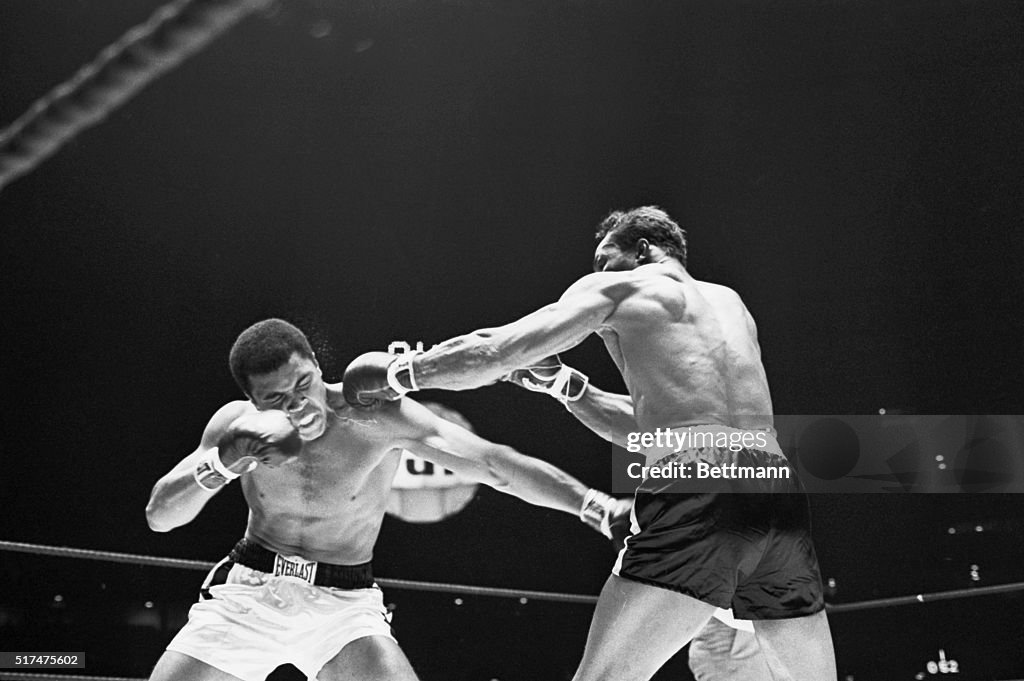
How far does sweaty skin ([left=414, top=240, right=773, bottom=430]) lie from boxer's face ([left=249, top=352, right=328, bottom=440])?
1.50ft

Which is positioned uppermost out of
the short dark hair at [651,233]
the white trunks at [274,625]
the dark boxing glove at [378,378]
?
the short dark hair at [651,233]

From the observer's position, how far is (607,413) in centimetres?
240

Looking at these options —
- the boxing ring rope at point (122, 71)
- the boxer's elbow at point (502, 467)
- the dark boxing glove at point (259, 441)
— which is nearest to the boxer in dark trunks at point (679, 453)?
the dark boxing glove at point (259, 441)

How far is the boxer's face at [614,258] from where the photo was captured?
2.23 meters

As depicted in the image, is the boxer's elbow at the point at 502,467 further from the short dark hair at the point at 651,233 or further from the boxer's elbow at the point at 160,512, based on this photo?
the boxer's elbow at the point at 160,512

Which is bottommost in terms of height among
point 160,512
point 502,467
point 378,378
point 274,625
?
point 274,625

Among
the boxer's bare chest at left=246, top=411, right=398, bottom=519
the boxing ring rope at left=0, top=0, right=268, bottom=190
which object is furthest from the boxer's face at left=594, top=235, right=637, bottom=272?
the boxing ring rope at left=0, top=0, right=268, bottom=190

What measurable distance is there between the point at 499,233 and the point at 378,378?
1.91 m

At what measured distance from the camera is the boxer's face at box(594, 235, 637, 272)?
2229 millimetres

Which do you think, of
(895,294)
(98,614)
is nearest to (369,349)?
(98,614)

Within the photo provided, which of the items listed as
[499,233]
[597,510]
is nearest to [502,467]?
[597,510]

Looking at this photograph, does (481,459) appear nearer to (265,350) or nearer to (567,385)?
(567,385)

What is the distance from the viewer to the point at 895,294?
3.71 meters

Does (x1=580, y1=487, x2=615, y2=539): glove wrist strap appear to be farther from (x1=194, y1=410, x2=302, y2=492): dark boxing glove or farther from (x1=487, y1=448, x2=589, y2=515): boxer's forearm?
(x1=194, y1=410, x2=302, y2=492): dark boxing glove
